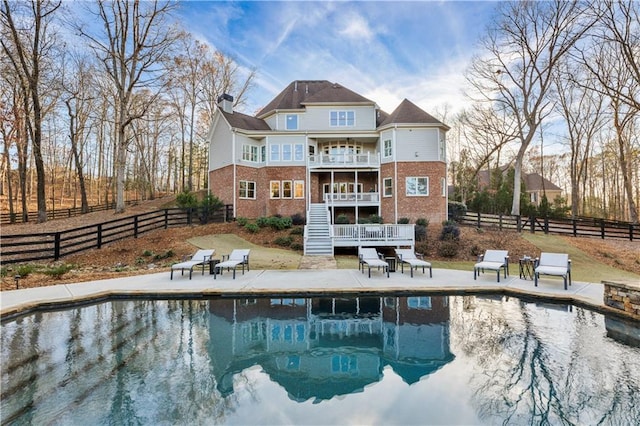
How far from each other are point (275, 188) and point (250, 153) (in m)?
3.29

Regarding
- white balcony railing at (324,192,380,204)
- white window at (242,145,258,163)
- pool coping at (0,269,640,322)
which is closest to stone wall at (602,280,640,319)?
pool coping at (0,269,640,322)

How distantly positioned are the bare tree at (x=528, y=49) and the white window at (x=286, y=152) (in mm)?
16141

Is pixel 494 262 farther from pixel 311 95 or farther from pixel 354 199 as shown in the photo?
pixel 311 95

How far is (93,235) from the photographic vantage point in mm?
17672

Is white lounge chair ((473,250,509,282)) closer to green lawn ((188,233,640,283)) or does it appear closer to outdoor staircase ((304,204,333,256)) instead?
green lawn ((188,233,640,283))

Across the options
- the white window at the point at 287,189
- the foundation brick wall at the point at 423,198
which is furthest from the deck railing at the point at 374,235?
the white window at the point at 287,189

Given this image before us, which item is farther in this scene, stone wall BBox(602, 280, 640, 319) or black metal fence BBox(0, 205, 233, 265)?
black metal fence BBox(0, 205, 233, 265)

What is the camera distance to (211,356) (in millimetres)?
5223

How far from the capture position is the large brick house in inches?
834

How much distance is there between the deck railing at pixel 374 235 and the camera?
599 inches

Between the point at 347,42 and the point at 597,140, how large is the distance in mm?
29578

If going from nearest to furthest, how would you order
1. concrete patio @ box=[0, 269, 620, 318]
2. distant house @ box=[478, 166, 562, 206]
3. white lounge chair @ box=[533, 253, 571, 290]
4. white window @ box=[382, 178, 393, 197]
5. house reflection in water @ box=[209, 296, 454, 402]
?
house reflection in water @ box=[209, 296, 454, 402] → concrete patio @ box=[0, 269, 620, 318] → white lounge chair @ box=[533, 253, 571, 290] → white window @ box=[382, 178, 393, 197] → distant house @ box=[478, 166, 562, 206]

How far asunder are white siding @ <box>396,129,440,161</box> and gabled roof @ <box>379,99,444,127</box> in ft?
2.21

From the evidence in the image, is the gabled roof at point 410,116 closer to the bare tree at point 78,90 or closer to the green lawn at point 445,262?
the green lawn at point 445,262
